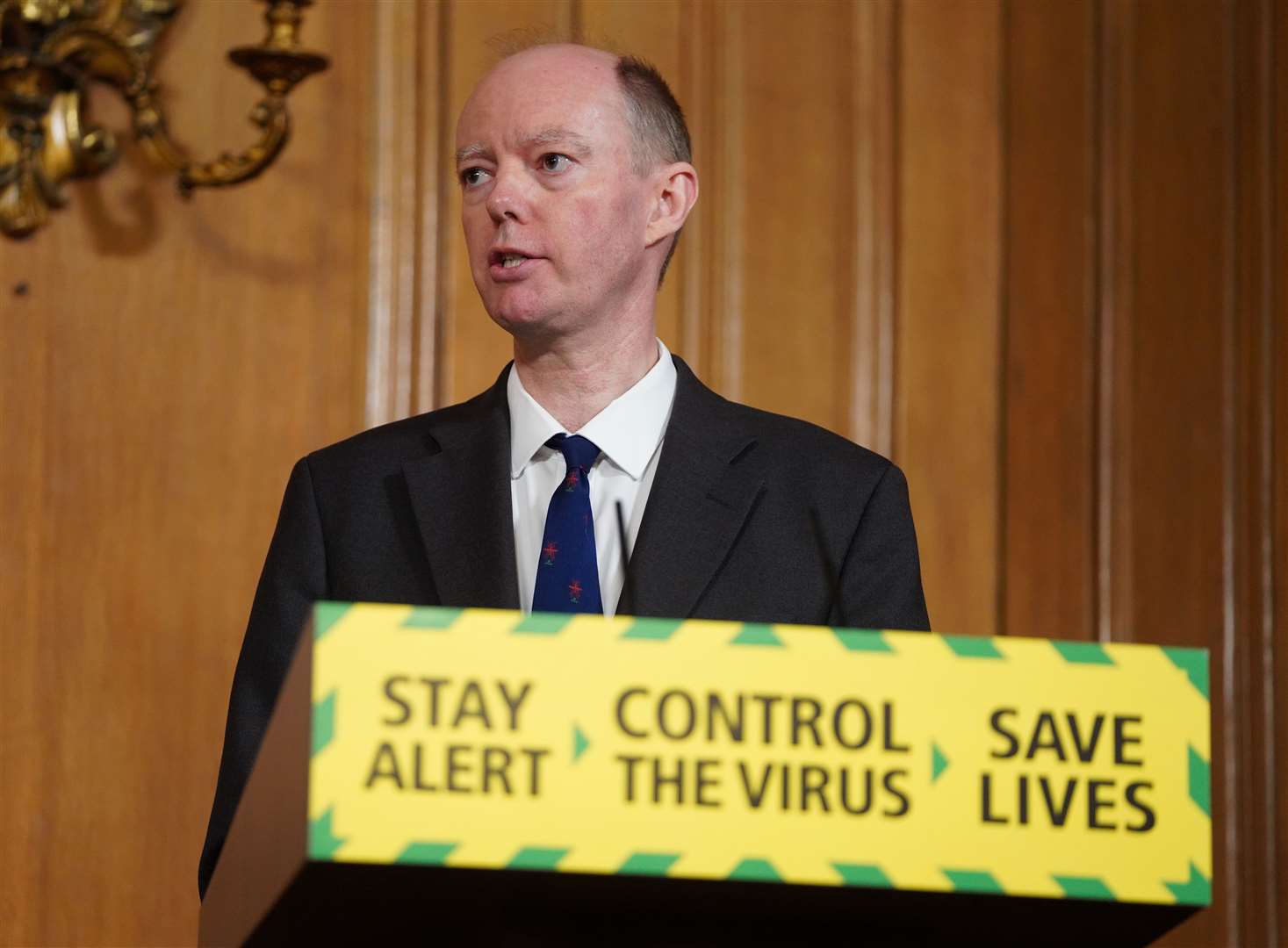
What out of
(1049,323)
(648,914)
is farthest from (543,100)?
(1049,323)

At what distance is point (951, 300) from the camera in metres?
2.83

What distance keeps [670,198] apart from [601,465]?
1.16ft

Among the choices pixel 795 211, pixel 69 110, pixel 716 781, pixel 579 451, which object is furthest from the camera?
pixel 795 211

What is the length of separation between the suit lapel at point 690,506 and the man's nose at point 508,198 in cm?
26

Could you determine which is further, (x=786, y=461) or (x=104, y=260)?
(x=104, y=260)

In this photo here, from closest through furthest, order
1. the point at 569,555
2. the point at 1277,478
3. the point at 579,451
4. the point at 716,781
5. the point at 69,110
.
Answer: the point at 716,781 < the point at 569,555 < the point at 579,451 < the point at 69,110 < the point at 1277,478

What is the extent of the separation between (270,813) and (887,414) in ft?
6.34

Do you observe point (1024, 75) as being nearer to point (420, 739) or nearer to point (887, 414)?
point (887, 414)

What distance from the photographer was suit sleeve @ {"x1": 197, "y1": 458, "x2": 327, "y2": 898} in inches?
64.3

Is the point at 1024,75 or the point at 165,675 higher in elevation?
the point at 1024,75

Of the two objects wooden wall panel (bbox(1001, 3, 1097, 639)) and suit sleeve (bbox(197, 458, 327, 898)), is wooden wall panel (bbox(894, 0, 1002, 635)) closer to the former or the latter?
wooden wall panel (bbox(1001, 3, 1097, 639))

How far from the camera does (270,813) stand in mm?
968

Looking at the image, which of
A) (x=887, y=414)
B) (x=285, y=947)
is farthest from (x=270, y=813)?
(x=887, y=414)

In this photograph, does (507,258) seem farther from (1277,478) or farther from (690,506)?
(1277,478)
